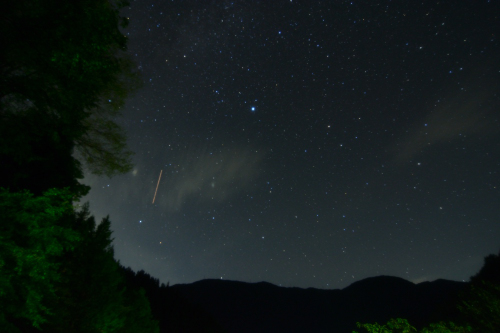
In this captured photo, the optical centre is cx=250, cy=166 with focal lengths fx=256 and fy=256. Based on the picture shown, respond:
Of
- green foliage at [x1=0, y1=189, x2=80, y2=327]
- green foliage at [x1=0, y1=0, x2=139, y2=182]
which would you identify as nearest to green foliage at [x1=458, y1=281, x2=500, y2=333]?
green foliage at [x1=0, y1=189, x2=80, y2=327]

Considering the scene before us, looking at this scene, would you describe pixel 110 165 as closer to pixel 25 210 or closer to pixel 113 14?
pixel 25 210

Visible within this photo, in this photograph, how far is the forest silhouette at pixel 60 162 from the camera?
173 inches

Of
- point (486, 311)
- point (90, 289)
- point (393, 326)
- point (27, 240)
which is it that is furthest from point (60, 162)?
point (486, 311)

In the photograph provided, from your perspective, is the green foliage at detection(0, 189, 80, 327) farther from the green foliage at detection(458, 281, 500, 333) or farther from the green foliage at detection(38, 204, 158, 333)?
the green foliage at detection(458, 281, 500, 333)

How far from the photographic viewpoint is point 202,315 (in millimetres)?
29344

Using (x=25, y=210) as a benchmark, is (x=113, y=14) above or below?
above

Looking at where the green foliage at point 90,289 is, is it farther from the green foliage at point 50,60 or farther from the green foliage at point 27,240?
the green foliage at point 50,60

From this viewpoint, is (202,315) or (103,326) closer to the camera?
(103,326)

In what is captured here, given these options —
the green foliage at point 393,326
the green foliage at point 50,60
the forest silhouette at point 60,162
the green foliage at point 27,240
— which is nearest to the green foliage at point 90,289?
the forest silhouette at point 60,162

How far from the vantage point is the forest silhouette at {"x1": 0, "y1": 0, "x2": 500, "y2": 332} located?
14.4 ft

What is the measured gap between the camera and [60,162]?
26.7ft

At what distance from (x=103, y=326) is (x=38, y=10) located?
1112 cm

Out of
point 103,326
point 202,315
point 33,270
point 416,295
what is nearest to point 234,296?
point 416,295

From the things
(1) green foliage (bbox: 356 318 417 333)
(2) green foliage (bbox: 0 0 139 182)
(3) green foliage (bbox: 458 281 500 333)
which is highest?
(2) green foliage (bbox: 0 0 139 182)
